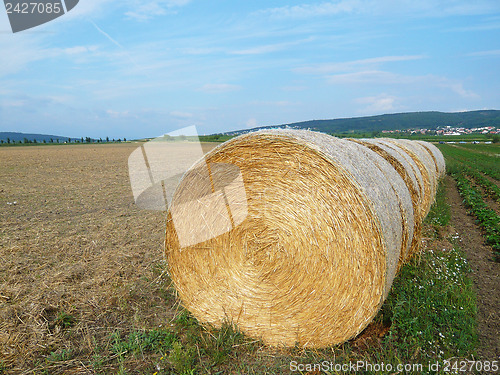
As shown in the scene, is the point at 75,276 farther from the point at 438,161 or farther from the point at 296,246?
the point at 438,161

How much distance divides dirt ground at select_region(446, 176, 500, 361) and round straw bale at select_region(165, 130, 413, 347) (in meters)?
1.23

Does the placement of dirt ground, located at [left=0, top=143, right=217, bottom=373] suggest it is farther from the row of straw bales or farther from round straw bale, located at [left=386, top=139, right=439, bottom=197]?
round straw bale, located at [left=386, top=139, right=439, bottom=197]

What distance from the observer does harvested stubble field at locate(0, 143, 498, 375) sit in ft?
11.0

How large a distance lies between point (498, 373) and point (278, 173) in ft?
8.71

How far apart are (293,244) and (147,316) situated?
78.3 inches

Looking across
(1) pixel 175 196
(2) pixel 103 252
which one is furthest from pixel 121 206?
(1) pixel 175 196

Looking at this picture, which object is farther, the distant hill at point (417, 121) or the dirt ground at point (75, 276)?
the distant hill at point (417, 121)

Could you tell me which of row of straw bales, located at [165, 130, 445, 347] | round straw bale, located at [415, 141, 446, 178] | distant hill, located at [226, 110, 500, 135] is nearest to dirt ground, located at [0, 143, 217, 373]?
row of straw bales, located at [165, 130, 445, 347]

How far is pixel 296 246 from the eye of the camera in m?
3.56

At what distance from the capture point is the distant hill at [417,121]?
135250 millimetres

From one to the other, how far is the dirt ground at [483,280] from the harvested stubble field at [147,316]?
0.02 m

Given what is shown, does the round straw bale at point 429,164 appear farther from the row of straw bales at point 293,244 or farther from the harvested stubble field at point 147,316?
the row of straw bales at point 293,244

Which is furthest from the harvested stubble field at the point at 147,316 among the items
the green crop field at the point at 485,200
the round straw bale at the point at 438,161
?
the round straw bale at the point at 438,161

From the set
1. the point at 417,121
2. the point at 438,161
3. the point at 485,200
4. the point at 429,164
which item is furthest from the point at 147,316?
the point at 417,121
